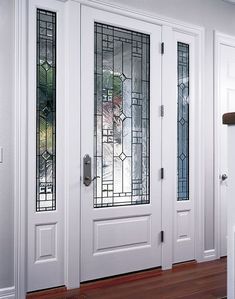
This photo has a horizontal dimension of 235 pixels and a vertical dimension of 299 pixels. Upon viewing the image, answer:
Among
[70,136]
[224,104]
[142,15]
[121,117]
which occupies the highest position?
Answer: [142,15]

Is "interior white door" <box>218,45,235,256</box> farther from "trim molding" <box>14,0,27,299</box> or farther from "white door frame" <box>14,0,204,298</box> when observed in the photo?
"trim molding" <box>14,0,27,299</box>

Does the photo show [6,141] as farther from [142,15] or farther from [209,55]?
[209,55]

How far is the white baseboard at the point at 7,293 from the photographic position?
8.36 ft

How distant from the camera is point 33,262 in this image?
271 centimetres

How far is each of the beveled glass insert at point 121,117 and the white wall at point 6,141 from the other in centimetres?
74

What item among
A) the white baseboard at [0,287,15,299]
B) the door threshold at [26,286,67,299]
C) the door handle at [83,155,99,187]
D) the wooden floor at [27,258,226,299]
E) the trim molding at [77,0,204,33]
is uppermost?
the trim molding at [77,0,204,33]

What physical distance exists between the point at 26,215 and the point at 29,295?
0.63 metres

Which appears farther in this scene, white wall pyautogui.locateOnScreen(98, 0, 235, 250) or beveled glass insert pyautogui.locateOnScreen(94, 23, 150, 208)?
white wall pyautogui.locateOnScreen(98, 0, 235, 250)

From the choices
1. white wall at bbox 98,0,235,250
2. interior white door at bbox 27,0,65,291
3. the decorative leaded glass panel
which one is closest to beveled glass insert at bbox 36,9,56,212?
interior white door at bbox 27,0,65,291

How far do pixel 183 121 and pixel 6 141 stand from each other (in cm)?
180

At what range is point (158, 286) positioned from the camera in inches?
116

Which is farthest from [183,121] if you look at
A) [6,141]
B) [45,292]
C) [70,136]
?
[45,292]

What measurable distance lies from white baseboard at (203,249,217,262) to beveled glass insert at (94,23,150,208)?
0.97m

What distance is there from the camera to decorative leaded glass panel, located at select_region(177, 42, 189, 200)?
138 inches
